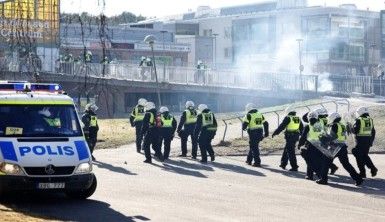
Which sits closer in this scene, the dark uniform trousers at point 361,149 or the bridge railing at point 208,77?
the dark uniform trousers at point 361,149

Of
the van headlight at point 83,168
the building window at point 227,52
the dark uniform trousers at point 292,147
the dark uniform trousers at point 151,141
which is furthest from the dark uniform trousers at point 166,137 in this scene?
the building window at point 227,52

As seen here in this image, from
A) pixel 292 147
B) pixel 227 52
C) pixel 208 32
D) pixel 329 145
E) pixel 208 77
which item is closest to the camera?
pixel 329 145

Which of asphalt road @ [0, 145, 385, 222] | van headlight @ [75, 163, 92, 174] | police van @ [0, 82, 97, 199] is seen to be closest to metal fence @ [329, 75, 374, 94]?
asphalt road @ [0, 145, 385, 222]

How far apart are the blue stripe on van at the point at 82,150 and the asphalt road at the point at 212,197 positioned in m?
0.86

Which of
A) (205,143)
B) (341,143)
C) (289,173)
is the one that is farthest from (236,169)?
(341,143)

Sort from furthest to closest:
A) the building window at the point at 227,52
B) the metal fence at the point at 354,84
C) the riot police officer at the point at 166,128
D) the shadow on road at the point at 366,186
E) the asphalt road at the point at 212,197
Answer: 1. the building window at the point at 227,52
2. the metal fence at the point at 354,84
3. the riot police officer at the point at 166,128
4. the shadow on road at the point at 366,186
5. the asphalt road at the point at 212,197

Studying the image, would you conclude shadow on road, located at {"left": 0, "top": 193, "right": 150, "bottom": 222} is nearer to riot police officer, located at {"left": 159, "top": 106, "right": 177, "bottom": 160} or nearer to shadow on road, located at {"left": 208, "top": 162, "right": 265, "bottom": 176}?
shadow on road, located at {"left": 208, "top": 162, "right": 265, "bottom": 176}

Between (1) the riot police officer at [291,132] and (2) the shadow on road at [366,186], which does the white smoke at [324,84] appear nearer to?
(1) the riot police officer at [291,132]

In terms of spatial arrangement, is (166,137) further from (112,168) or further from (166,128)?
(112,168)

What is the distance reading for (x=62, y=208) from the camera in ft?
45.6

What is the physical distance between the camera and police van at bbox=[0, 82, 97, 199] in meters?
13.6

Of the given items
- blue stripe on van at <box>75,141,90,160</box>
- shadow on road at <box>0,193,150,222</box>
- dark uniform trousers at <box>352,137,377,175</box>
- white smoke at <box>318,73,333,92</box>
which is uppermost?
white smoke at <box>318,73,333,92</box>

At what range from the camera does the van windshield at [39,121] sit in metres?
14.4

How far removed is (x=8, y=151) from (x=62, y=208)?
51.5 inches
